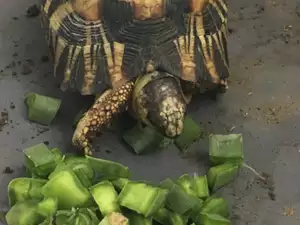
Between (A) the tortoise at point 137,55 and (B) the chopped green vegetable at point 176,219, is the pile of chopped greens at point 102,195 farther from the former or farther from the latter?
(A) the tortoise at point 137,55

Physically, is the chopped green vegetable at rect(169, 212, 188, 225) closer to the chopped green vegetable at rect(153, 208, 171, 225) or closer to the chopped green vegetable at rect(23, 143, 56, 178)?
the chopped green vegetable at rect(153, 208, 171, 225)

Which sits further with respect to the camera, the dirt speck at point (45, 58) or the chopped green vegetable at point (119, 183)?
the dirt speck at point (45, 58)

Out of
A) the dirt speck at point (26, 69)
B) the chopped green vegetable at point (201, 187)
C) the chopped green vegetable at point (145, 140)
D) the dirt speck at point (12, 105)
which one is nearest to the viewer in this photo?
the chopped green vegetable at point (201, 187)

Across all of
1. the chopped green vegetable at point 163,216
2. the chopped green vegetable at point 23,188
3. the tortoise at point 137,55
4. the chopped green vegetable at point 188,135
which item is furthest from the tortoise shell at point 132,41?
the chopped green vegetable at point 163,216

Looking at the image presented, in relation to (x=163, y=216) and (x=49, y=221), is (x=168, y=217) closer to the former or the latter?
(x=163, y=216)

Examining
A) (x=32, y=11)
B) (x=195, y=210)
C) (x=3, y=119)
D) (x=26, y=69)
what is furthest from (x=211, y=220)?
(x=32, y=11)

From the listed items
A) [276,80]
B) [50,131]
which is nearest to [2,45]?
[50,131]

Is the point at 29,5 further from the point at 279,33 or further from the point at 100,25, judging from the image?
the point at 279,33
